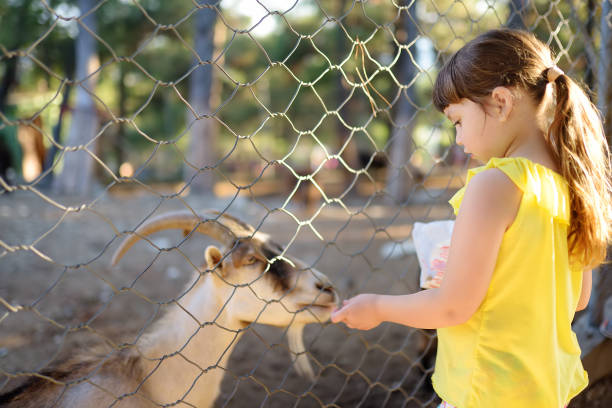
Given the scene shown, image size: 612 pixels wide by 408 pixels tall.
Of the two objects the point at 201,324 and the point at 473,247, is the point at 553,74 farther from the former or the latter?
the point at 201,324

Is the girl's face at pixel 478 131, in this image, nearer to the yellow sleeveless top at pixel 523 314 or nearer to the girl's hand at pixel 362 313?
the yellow sleeveless top at pixel 523 314

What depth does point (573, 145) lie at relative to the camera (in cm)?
117

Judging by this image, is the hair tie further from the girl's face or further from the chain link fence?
the chain link fence

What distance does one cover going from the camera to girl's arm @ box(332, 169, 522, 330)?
104cm

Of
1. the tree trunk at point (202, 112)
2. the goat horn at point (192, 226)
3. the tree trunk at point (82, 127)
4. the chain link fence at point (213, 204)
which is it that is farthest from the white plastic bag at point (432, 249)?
the tree trunk at point (82, 127)

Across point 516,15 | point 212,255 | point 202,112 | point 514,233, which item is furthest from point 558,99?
point 202,112

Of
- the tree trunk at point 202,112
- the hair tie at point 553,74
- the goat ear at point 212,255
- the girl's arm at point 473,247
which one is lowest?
the tree trunk at point 202,112

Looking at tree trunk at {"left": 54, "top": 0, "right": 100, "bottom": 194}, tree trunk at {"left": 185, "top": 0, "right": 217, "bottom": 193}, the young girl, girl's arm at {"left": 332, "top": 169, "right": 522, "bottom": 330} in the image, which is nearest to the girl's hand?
the young girl

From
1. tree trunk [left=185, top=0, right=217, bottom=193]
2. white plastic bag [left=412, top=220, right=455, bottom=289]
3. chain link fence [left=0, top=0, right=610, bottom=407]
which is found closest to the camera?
white plastic bag [left=412, top=220, right=455, bottom=289]

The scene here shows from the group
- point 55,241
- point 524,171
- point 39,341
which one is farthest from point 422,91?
point 524,171

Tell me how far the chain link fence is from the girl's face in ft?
1.58

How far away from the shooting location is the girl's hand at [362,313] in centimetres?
119

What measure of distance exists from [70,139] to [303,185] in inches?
177

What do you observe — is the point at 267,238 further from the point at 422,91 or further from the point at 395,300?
the point at 422,91
